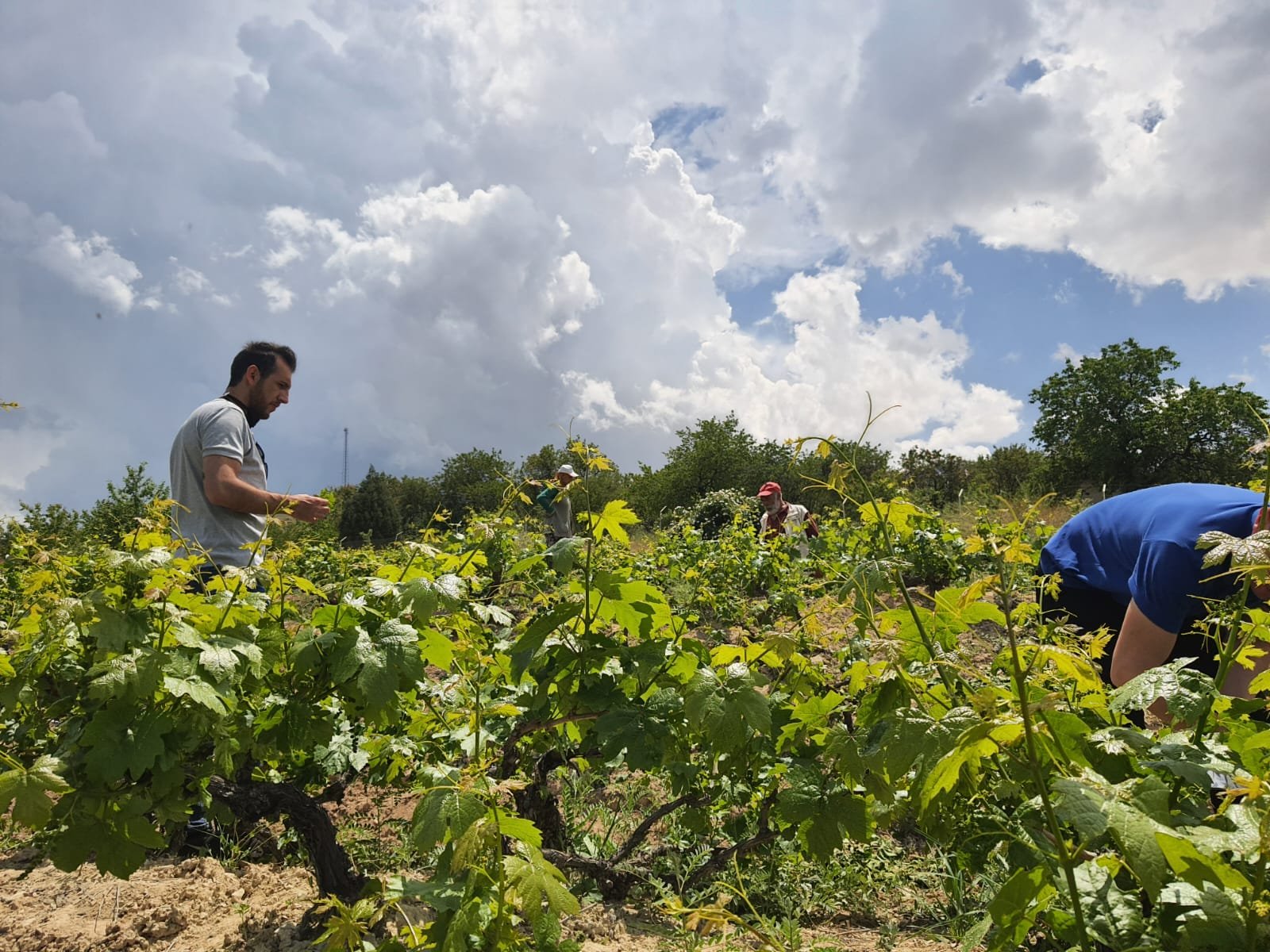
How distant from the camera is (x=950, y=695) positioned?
1369 millimetres

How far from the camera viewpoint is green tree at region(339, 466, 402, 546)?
47.5 meters

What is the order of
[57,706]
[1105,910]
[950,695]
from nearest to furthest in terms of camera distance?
[1105,910], [950,695], [57,706]

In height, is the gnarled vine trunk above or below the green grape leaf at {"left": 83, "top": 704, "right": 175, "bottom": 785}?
below

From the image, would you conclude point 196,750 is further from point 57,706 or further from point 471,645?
point 471,645

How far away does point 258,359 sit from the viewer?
322cm

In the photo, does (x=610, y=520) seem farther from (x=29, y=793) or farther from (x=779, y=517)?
(x=779, y=517)

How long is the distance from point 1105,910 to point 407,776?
2.67 m

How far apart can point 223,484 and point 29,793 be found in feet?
5.42

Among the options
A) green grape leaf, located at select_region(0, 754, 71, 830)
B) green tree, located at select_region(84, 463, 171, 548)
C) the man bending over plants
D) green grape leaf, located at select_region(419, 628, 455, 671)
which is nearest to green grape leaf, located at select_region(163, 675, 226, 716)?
green grape leaf, located at select_region(0, 754, 71, 830)

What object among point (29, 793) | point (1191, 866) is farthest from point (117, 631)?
point (1191, 866)

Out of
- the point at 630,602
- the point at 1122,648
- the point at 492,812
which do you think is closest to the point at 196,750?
Answer: the point at 492,812

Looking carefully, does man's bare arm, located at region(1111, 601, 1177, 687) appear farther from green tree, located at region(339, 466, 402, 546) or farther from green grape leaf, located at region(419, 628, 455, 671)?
green tree, located at region(339, 466, 402, 546)

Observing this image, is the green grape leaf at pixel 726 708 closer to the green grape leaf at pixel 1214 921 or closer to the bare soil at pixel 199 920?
the green grape leaf at pixel 1214 921

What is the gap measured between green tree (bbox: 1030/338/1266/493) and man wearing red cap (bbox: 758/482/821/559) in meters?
30.7
